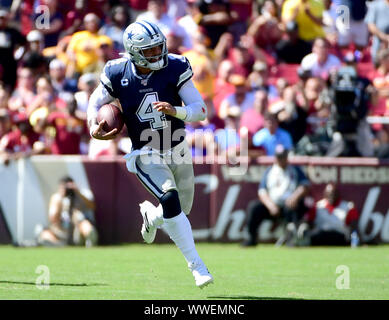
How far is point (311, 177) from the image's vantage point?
13.2 m

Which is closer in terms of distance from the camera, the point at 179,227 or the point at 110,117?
the point at 179,227

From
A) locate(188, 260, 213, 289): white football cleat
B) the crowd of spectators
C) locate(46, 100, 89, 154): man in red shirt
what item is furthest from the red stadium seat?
locate(188, 260, 213, 289): white football cleat

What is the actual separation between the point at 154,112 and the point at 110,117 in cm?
39

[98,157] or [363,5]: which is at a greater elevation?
[363,5]

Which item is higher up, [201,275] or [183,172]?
[183,172]

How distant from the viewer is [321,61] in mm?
15070

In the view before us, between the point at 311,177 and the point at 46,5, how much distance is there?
5910mm

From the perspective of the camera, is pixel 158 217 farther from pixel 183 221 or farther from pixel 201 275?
pixel 201 275

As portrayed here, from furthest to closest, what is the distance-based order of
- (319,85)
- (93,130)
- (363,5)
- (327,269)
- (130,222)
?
(363,5), (319,85), (130,222), (327,269), (93,130)

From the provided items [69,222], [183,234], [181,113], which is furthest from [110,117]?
[69,222]

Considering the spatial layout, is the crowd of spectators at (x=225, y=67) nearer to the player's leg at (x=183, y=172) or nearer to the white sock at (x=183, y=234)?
the player's leg at (x=183, y=172)

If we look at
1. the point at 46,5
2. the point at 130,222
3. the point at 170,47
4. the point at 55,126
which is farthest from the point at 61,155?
the point at 46,5

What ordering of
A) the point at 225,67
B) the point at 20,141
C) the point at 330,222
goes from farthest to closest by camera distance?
1. the point at 225,67
2. the point at 20,141
3. the point at 330,222

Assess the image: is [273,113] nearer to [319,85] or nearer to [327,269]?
[319,85]
